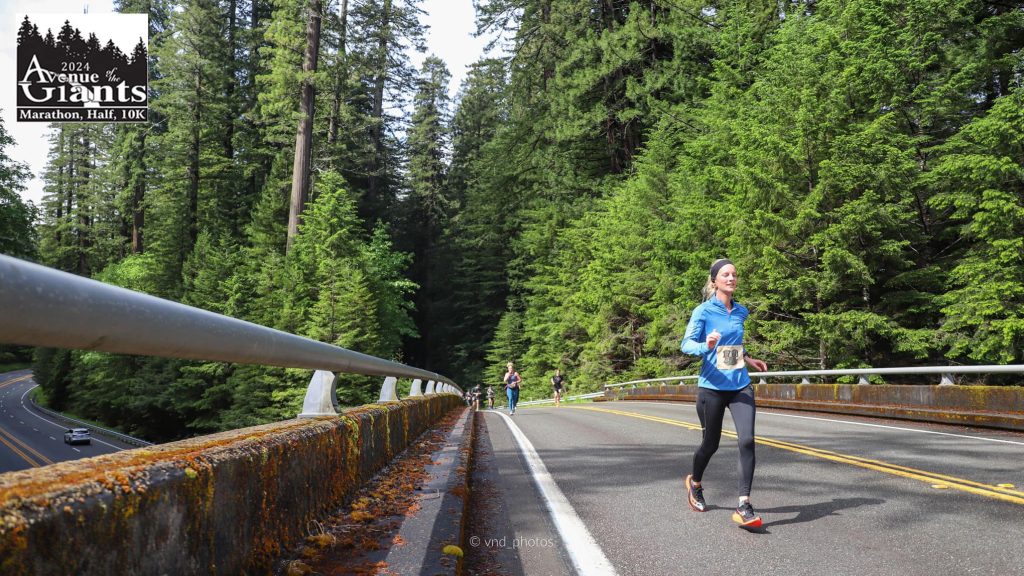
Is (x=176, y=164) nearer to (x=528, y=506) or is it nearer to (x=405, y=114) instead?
(x=405, y=114)

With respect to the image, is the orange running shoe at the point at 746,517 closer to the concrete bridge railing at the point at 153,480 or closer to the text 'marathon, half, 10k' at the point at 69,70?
the concrete bridge railing at the point at 153,480

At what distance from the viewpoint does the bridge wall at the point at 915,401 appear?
10844 mm

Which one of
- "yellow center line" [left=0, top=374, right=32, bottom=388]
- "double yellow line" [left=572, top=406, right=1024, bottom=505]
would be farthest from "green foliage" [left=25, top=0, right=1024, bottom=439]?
"yellow center line" [left=0, top=374, right=32, bottom=388]

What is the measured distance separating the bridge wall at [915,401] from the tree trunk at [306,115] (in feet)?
67.9

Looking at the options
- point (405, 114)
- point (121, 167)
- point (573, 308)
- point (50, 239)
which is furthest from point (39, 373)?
point (573, 308)

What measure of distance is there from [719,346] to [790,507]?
4.96 ft

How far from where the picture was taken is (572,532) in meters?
5.00

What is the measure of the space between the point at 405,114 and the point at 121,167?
2631 centimetres

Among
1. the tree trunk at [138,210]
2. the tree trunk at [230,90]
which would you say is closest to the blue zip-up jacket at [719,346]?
the tree trunk at [230,90]

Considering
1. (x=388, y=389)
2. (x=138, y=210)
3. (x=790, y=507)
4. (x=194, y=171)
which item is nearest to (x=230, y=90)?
(x=194, y=171)

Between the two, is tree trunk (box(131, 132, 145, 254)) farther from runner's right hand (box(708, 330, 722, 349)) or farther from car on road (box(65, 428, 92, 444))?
runner's right hand (box(708, 330, 722, 349))

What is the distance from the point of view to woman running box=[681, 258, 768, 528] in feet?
17.9

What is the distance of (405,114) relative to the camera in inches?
2591

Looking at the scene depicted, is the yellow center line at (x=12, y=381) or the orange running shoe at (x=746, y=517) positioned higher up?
the orange running shoe at (x=746, y=517)
